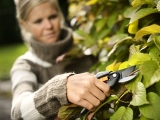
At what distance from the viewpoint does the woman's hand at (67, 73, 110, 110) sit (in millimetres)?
1040

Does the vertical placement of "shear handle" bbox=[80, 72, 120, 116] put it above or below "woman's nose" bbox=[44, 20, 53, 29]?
below

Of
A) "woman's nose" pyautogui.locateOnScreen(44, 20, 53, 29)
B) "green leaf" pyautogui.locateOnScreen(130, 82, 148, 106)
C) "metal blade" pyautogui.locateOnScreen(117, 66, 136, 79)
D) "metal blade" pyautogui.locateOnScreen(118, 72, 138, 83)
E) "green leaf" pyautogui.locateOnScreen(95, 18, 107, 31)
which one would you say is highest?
"woman's nose" pyautogui.locateOnScreen(44, 20, 53, 29)

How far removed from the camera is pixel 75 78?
42.7 inches

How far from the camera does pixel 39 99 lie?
131 cm

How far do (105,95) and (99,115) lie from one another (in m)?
0.15

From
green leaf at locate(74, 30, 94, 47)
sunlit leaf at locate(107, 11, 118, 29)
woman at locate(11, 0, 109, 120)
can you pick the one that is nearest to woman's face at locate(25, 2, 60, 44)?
woman at locate(11, 0, 109, 120)

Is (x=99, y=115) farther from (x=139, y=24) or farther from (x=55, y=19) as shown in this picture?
(x=55, y=19)

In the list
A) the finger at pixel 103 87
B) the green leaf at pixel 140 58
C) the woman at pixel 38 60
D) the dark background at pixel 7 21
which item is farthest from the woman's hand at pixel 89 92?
the dark background at pixel 7 21

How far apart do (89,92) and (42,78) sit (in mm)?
1152

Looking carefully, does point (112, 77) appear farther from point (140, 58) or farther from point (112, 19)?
point (112, 19)

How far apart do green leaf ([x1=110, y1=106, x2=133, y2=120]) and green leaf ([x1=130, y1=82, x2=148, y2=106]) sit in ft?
0.19

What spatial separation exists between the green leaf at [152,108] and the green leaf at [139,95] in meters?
0.03

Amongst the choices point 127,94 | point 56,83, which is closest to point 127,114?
point 127,94

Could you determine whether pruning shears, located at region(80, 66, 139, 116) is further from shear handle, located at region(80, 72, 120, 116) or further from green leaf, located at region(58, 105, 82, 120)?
green leaf, located at region(58, 105, 82, 120)
